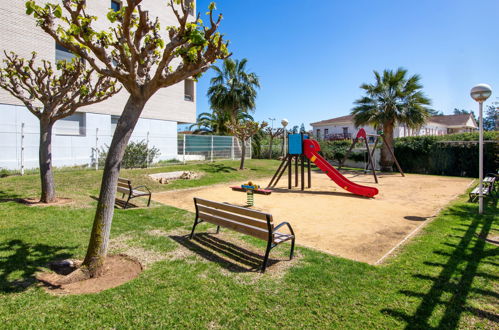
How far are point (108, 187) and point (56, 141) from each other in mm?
14790

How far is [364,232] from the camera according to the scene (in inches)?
247

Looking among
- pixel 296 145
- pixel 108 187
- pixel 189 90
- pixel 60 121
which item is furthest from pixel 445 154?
pixel 60 121

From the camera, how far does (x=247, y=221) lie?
4531 mm

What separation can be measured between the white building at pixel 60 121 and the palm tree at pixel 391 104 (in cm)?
1415

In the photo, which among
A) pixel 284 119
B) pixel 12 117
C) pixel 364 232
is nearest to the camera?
pixel 364 232

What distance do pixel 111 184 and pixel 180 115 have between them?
67.5 ft

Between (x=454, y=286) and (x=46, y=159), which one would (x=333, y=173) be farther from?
(x=46, y=159)

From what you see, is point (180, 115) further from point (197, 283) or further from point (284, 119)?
point (197, 283)

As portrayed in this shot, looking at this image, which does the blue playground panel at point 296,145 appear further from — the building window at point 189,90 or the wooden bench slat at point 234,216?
the building window at point 189,90

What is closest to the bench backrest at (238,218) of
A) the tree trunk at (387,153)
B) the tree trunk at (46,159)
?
the tree trunk at (46,159)

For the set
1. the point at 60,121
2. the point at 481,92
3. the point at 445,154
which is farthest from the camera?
the point at 445,154

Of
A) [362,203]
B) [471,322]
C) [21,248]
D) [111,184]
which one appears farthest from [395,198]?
[21,248]

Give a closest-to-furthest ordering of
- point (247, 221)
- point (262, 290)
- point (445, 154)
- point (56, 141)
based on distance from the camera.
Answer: point (262, 290) < point (247, 221) < point (56, 141) < point (445, 154)

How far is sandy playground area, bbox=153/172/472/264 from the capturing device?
5.53 m
